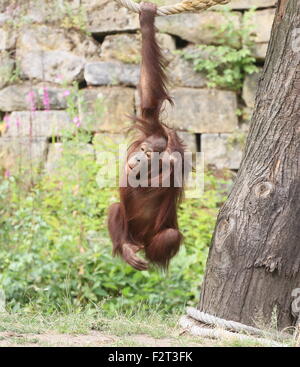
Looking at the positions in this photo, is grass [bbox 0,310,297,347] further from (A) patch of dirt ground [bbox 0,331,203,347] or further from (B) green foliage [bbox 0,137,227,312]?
(B) green foliage [bbox 0,137,227,312]

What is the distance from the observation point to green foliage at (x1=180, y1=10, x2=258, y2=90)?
6008mm

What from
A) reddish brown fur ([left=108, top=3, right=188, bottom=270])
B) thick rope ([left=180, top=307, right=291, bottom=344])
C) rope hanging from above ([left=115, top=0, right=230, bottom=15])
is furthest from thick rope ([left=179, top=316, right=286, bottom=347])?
rope hanging from above ([left=115, top=0, right=230, bottom=15])

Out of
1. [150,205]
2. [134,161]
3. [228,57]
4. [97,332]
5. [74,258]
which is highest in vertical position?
[228,57]

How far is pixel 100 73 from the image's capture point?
6.20 metres

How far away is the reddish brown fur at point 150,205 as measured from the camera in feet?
12.3

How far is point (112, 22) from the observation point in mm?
6223

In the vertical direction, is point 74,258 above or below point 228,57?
below

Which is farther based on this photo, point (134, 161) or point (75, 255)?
point (75, 255)

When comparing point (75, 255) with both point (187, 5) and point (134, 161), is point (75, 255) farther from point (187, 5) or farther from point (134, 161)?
point (187, 5)

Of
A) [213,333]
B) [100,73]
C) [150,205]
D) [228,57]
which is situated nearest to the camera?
[213,333]

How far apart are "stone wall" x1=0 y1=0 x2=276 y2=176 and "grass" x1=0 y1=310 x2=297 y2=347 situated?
276 centimetres

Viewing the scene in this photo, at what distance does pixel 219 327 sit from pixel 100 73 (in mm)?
3496

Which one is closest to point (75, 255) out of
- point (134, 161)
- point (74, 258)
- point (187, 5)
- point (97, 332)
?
point (74, 258)
